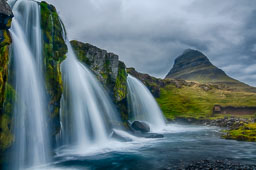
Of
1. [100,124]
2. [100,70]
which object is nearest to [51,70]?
[100,124]

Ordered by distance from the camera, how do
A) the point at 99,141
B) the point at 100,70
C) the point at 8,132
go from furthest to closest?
the point at 100,70 → the point at 99,141 → the point at 8,132

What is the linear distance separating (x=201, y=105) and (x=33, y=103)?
92942 mm

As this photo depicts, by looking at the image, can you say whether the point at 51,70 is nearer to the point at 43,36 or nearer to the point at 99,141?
the point at 43,36

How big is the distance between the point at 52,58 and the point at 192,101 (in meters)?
96.8

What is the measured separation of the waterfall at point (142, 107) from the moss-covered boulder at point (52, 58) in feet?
119

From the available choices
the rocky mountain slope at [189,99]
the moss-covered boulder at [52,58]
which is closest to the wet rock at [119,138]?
the moss-covered boulder at [52,58]

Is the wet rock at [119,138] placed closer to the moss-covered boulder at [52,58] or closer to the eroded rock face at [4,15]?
the moss-covered boulder at [52,58]

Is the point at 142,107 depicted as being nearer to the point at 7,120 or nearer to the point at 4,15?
the point at 7,120

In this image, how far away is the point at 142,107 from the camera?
6216 centimetres

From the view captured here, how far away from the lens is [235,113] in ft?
284

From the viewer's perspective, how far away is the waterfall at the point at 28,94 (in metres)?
15.6

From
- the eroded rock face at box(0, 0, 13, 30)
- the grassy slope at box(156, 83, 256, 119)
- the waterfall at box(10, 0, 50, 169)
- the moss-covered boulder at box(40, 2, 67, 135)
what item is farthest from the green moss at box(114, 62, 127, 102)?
the grassy slope at box(156, 83, 256, 119)

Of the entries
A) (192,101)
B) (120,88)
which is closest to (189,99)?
(192,101)

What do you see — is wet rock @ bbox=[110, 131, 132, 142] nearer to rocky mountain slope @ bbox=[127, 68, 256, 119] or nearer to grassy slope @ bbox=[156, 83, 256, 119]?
rocky mountain slope @ bbox=[127, 68, 256, 119]
